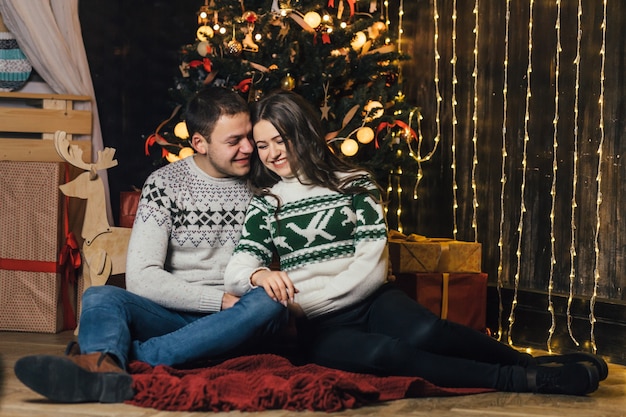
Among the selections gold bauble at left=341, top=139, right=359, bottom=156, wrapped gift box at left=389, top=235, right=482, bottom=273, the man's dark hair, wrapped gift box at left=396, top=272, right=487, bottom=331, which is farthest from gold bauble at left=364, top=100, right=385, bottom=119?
the man's dark hair

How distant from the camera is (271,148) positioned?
295cm

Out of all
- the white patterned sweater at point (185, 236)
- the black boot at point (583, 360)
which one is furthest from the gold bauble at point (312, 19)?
the black boot at point (583, 360)

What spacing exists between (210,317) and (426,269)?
4.57 ft

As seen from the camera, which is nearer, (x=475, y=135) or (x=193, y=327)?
(x=193, y=327)

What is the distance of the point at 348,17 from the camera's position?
4.21 metres

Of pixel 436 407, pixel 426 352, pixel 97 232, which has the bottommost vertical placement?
pixel 436 407

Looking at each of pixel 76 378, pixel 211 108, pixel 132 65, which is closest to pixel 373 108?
pixel 211 108

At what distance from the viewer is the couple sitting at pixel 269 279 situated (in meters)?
2.69

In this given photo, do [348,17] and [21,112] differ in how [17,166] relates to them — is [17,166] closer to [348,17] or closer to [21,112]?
[21,112]

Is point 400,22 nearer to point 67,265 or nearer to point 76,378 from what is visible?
point 67,265

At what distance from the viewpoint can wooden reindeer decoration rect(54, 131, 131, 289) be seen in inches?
151

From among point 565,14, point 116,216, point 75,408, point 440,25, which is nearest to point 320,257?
point 75,408

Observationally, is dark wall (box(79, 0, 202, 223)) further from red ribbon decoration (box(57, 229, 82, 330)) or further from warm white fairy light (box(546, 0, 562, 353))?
warm white fairy light (box(546, 0, 562, 353))

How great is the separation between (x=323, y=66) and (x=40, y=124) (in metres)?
1.71
